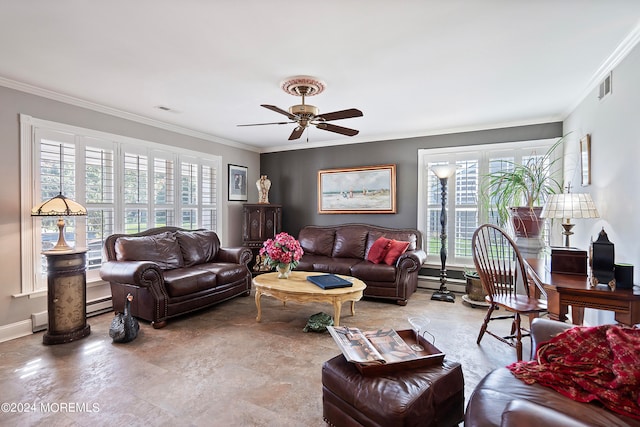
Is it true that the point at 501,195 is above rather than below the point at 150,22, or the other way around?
below

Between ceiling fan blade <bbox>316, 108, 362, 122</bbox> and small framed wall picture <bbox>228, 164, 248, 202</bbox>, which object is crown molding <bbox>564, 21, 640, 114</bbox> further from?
small framed wall picture <bbox>228, 164, 248, 202</bbox>

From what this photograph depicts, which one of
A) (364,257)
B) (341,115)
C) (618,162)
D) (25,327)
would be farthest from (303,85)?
(25,327)

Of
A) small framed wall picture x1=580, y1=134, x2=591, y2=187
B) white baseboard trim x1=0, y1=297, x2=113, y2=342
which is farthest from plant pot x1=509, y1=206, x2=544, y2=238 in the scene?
white baseboard trim x1=0, y1=297, x2=113, y2=342

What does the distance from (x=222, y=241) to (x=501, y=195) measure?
172 inches

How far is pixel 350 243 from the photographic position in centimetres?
511

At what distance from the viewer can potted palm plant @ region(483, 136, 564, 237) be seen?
11.8ft

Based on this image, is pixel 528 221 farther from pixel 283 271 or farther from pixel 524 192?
pixel 283 271

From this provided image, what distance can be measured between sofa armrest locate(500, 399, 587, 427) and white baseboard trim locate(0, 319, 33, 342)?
416cm

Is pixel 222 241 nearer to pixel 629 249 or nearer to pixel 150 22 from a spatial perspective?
pixel 150 22

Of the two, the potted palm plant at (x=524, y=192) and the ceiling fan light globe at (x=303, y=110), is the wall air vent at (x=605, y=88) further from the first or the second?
the ceiling fan light globe at (x=303, y=110)

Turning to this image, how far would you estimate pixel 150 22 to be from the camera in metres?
2.09

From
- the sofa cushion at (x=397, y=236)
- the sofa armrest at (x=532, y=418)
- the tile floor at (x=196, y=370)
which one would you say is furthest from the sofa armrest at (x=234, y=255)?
the sofa armrest at (x=532, y=418)

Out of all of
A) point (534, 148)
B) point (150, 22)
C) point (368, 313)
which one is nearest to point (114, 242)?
point (150, 22)

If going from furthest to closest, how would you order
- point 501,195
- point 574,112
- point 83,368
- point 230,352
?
point 501,195 → point 574,112 → point 230,352 → point 83,368
